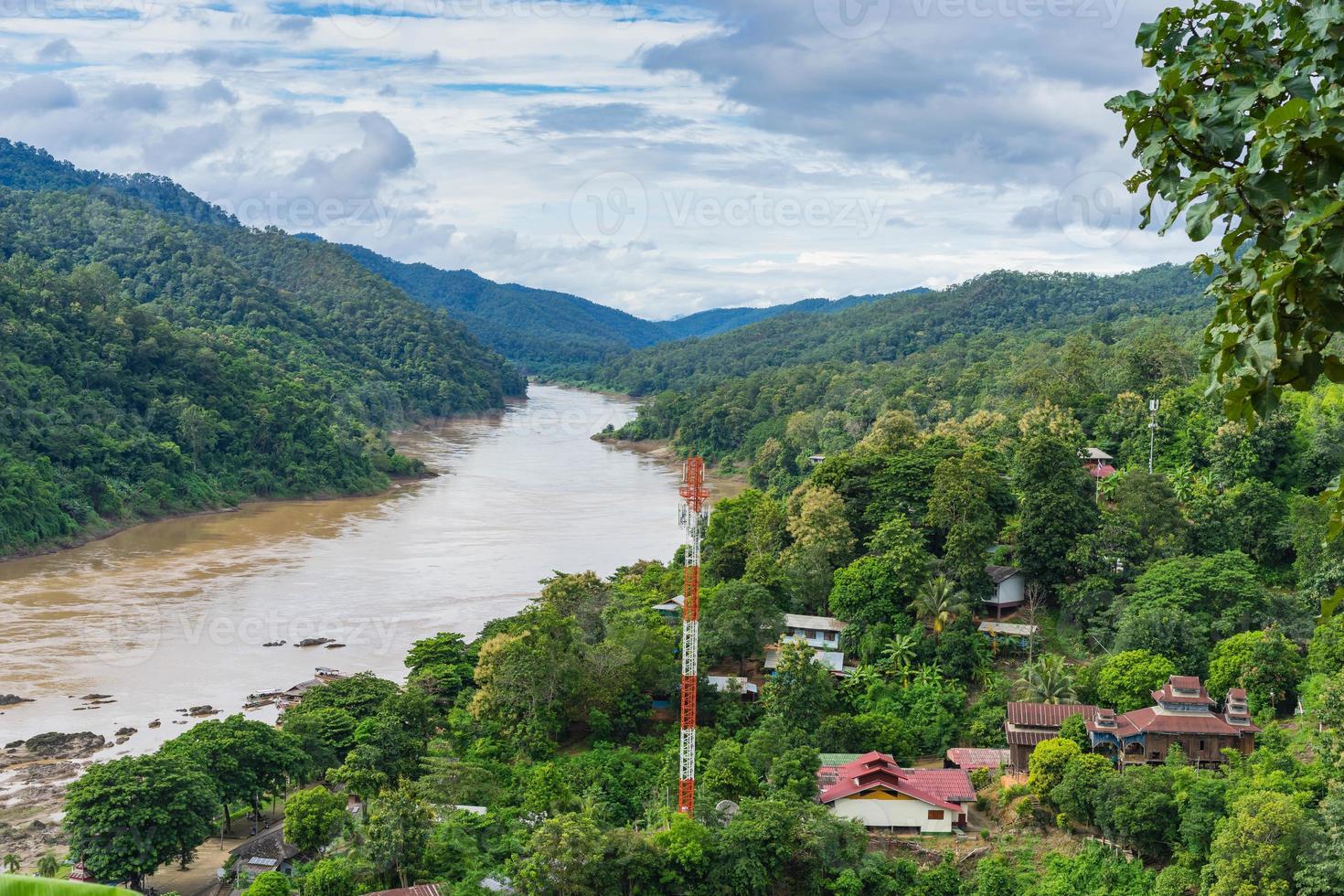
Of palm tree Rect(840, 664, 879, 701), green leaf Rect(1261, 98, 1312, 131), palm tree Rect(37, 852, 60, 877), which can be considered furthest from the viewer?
palm tree Rect(840, 664, 879, 701)

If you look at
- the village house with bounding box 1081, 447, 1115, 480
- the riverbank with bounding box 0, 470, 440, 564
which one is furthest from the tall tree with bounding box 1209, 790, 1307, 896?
the riverbank with bounding box 0, 470, 440, 564

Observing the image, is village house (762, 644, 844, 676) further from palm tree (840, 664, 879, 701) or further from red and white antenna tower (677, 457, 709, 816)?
red and white antenna tower (677, 457, 709, 816)

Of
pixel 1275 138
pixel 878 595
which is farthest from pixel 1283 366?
pixel 878 595

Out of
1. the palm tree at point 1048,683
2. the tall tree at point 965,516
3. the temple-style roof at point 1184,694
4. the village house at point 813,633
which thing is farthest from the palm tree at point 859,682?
the temple-style roof at point 1184,694

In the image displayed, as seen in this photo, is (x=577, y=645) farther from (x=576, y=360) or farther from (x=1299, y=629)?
(x=576, y=360)

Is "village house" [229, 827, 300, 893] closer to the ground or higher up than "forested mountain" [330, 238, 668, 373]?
Result: closer to the ground

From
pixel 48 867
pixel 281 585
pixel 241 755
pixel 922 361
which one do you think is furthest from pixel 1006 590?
pixel 922 361

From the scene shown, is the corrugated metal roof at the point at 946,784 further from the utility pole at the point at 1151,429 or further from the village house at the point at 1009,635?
the utility pole at the point at 1151,429
